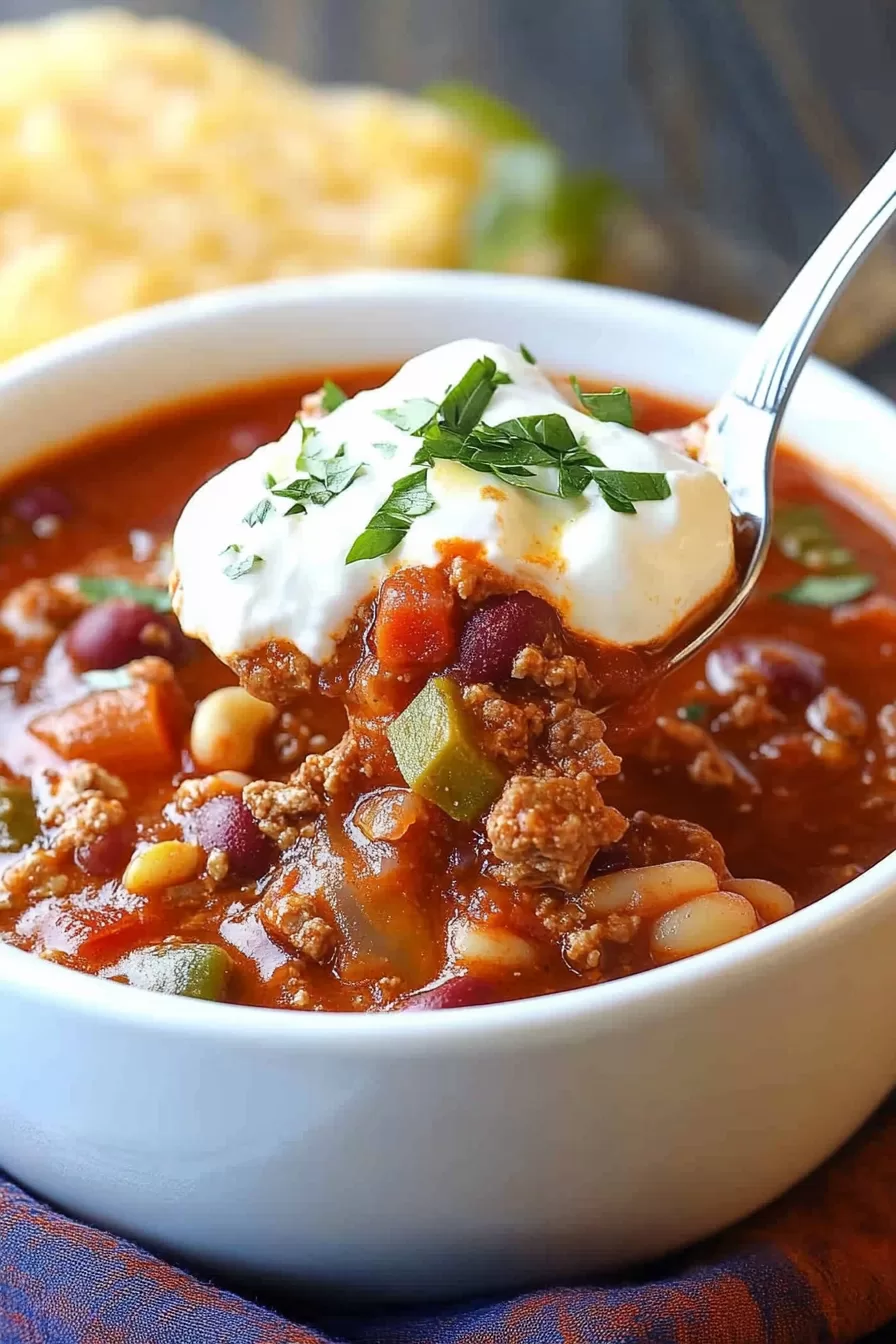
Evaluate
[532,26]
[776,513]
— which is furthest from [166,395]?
[532,26]

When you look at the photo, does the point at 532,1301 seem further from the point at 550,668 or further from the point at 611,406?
the point at 611,406

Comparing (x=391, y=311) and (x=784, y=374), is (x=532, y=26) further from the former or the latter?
(x=784, y=374)

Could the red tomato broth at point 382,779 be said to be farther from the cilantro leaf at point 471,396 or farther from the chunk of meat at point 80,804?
the cilantro leaf at point 471,396

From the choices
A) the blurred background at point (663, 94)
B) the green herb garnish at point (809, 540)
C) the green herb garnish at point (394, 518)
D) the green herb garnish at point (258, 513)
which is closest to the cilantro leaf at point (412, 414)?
the green herb garnish at point (394, 518)

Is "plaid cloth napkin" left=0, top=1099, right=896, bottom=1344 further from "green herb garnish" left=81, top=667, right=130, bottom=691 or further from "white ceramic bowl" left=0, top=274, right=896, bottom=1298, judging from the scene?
"green herb garnish" left=81, top=667, right=130, bottom=691

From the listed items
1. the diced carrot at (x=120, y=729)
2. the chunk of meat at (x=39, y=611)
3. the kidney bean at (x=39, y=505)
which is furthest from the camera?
the kidney bean at (x=39, y=505)
